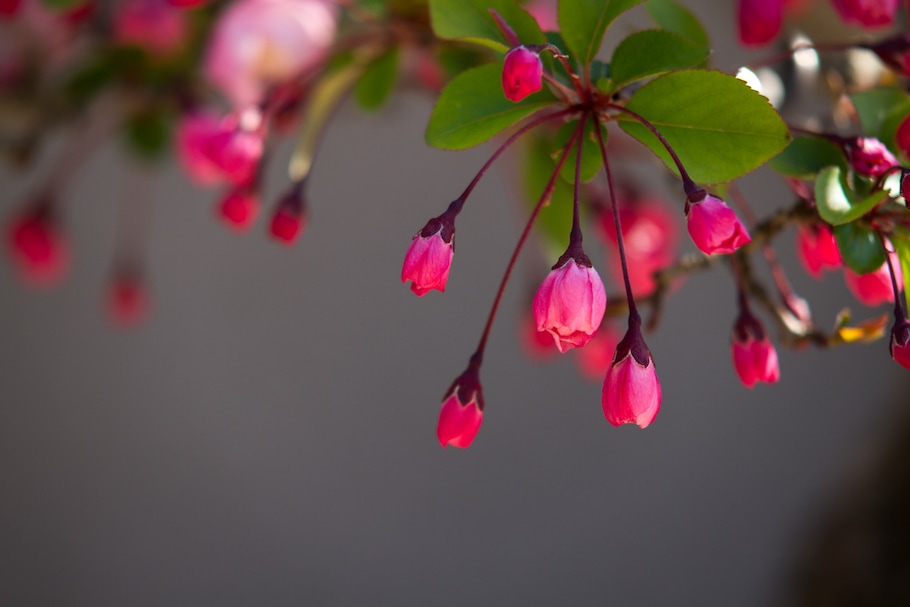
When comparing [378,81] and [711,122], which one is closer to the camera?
[711,122]

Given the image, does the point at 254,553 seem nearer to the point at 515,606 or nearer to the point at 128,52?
the point at 515,606

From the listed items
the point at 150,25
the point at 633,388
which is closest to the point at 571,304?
the point at 633,388

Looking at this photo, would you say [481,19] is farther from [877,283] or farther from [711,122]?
[877,283]

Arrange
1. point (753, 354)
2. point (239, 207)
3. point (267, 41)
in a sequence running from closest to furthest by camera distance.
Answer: point (753, 354) → point (239, 207) → point (267, 41)

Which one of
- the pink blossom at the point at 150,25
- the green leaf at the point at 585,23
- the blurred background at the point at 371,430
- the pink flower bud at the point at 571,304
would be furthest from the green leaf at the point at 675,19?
the blurred background at the point at 371,430

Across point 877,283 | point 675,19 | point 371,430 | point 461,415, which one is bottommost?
point 371,430

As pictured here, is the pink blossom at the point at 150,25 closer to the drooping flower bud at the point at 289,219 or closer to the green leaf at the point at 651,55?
the drooping flower bud at the point at 289,219
